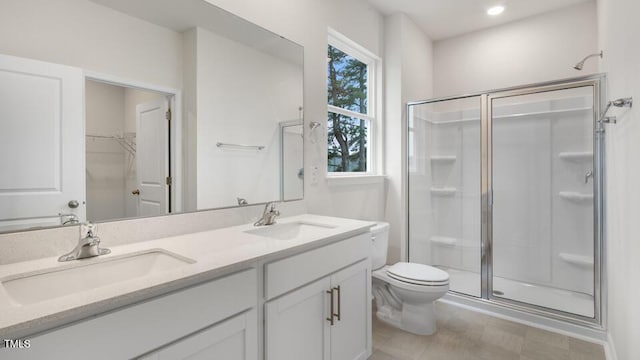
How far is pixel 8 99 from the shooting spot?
1015mm

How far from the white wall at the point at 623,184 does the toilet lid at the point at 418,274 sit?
0.93 meters

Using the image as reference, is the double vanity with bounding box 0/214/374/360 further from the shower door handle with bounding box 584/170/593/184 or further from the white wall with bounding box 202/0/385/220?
the shower door handle with bounding box 584/170/593/184

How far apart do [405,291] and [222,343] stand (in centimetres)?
155

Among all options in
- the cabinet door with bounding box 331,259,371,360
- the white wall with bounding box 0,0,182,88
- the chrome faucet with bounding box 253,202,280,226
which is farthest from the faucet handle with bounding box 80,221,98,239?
the cabinet door with bounding box 331,259,371,360

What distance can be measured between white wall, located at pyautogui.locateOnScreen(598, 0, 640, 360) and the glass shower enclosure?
38cm

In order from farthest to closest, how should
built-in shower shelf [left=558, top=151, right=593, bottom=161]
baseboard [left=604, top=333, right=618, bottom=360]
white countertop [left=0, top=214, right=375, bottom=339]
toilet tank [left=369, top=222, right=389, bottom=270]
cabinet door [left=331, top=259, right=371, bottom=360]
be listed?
built-in shower shelf [left=558, top=151, right=593, bottom=161] → toilet tank [left=369, top=222, right=389, bottom=270] → baseboard [left=604, top=333, right=618, bottom=360] → cabinet door [left=331, top=259, right=371, bottom=360] → white countertop [left=0, top=214, right=375, bottom=339]

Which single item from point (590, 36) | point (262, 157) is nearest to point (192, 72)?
point (262, 157)

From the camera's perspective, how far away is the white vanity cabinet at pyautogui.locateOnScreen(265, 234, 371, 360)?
127 centimetres

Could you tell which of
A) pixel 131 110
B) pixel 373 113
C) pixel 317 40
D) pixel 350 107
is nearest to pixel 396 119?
pixel 373 113

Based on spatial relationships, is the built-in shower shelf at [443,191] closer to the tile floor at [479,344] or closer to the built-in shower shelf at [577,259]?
the built-in shower shelf at [577,259]

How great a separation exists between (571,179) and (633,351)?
1.83m

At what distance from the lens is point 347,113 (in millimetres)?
2758

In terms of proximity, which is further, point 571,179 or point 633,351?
point 571,179

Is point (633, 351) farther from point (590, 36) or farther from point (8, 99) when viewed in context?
point (590, 36)
